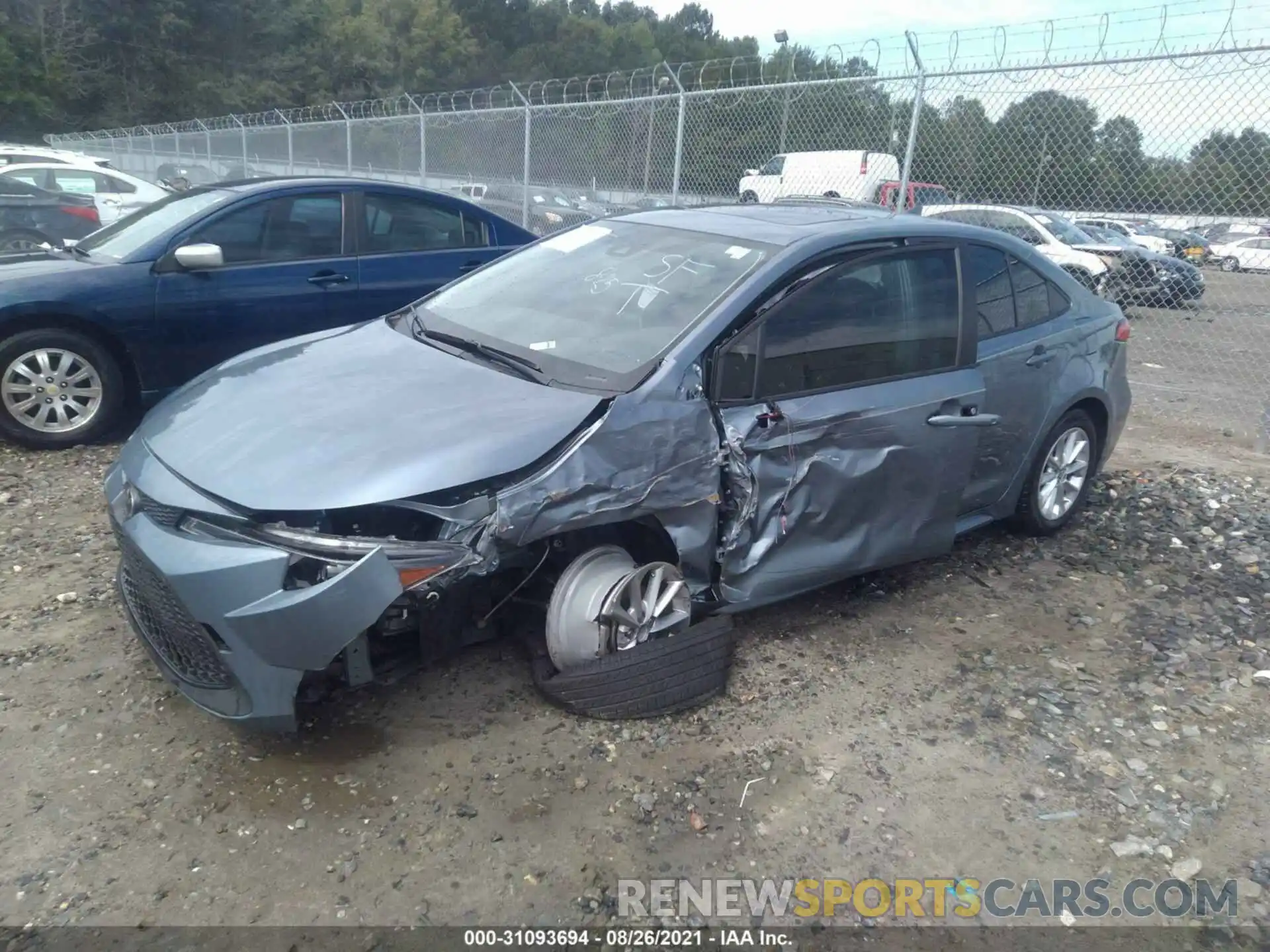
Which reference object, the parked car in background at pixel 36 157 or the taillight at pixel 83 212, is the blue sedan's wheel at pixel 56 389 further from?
the parked car in background at pixel 36 157

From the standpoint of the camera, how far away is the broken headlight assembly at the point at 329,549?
2520mm

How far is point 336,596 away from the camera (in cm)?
246

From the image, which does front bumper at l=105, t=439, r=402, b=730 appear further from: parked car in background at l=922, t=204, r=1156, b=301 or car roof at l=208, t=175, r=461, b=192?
parked car in background at l=922, t=204, r=1156, b=301

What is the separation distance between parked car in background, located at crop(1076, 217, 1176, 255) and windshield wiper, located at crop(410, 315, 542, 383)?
22.7 ft

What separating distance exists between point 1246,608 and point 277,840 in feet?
13.7

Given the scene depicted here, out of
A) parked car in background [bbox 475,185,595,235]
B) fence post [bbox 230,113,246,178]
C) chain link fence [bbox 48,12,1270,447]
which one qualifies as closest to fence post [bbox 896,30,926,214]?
chain link fence [bbox 48,12,1270,447]

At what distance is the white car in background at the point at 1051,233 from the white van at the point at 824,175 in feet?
1.89

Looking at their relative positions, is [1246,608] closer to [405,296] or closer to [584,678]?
[584,678]

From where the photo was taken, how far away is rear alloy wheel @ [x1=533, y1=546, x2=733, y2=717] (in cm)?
301

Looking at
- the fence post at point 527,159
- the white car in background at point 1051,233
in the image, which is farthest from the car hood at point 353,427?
the fence post at point 527,159

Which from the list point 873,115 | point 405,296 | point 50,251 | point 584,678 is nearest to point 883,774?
point 584,678

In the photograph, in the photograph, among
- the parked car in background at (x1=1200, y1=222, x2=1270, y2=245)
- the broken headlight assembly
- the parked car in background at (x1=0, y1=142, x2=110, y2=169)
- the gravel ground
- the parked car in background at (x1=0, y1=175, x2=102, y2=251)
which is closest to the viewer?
the gravel ground

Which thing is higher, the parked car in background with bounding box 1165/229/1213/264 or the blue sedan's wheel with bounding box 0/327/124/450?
the parked car in background with bounding box 1165/229/1213/264

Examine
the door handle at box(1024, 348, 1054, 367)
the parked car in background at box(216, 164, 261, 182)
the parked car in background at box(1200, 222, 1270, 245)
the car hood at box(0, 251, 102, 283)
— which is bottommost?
the parked car in background at box(216, 164, 261, 182)
